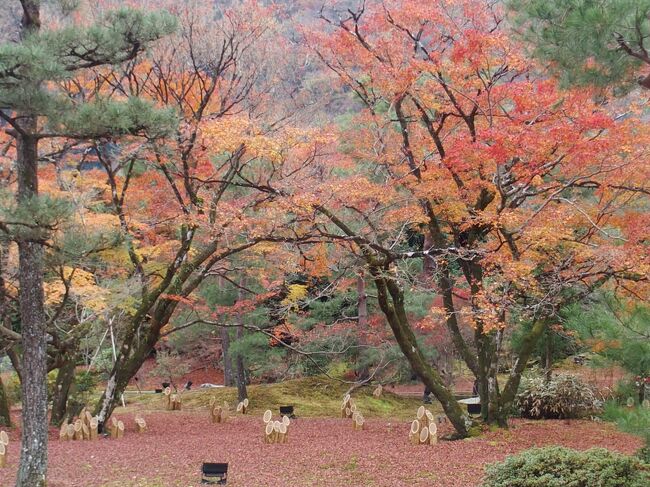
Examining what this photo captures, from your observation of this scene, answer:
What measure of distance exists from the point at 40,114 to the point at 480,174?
614 centimetres

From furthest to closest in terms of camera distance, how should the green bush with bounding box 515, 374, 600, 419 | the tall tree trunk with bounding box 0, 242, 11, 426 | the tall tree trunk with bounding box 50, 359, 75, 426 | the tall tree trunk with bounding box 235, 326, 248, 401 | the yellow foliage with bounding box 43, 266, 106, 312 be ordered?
the tall tree trunk with bounding box 235, 326, 248, 401 → the green bush with bounding box 515, 374, 600, 419 → the tall tree trunk with bounding box 50, 359, 75, 426 → the yellow foliage with bounding box 43, 266, 106, 312 → the tall tree trunk with bounding box 0, 242, 11, 426

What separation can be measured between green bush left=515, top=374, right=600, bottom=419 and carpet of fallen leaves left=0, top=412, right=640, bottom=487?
593 mm

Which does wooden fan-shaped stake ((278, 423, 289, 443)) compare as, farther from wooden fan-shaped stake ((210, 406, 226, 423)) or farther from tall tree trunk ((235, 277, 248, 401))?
tall tree trunk ((235, 277, 248, 401))

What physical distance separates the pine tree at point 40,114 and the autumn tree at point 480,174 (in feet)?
11.3

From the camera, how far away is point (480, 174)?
9219mm

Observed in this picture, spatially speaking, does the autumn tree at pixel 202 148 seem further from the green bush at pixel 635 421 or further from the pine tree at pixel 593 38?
the green bush at pixel 635 421

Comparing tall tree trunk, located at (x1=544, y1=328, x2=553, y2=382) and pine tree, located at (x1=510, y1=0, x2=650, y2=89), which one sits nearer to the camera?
pine tree, located at (x1=510, y1=0, x2=650, y2=89)

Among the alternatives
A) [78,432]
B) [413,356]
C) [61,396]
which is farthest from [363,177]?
[61,396]

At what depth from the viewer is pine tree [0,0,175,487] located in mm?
5273

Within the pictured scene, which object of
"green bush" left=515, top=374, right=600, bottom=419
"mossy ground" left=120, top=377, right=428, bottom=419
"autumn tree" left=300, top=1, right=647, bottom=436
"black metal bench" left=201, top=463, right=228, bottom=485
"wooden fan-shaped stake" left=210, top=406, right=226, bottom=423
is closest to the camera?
"black metal bench" left=201, top=463, right=228, bottom=485

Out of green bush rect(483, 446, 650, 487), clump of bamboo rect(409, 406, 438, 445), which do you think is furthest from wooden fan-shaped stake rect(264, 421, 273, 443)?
green bush rect(483, 446, 650, 487)

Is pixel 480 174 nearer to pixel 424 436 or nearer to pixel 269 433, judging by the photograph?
pixel 424 436

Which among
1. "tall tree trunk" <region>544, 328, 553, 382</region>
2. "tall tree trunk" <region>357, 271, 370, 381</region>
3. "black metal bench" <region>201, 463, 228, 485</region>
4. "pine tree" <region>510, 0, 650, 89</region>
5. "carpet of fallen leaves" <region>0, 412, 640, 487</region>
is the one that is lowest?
"carpet of fallen leaves" <region>0, 412, 640, 487</region>

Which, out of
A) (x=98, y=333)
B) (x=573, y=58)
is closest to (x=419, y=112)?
(x=573, y=58)
